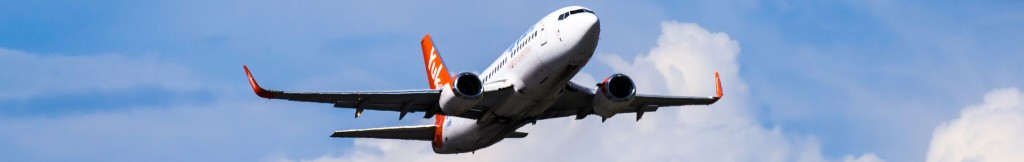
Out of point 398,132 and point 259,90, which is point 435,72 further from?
point 259,90

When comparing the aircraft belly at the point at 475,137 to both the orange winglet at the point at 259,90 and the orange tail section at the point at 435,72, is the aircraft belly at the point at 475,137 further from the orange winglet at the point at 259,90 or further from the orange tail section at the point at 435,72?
the orange winglet at the point at 259,90

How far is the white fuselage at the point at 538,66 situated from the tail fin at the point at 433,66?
658 cm

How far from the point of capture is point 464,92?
3103 inches

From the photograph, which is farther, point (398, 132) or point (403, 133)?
point (403, 133)

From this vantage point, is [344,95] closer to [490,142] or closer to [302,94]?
[302,94]

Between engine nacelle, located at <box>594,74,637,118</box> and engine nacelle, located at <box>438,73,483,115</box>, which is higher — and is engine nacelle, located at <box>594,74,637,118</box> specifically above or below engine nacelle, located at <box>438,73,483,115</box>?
above

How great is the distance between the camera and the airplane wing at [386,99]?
7800cm

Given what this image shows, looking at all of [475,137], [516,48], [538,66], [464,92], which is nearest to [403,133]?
[475,137]

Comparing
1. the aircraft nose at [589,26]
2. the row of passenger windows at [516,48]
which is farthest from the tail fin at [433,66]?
the aircraft nose at [589,26]

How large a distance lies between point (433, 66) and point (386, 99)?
40.3 feet

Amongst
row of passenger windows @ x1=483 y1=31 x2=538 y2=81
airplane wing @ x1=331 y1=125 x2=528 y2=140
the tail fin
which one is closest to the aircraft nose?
row of passenger windows @ x1=483 y1=31 x2=538 y2=81

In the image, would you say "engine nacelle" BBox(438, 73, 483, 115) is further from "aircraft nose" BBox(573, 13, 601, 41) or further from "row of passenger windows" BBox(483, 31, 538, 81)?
"aircraft nose" BBox(573, 13, 601, 41)

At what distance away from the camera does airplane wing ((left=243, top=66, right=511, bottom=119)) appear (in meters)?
78.0

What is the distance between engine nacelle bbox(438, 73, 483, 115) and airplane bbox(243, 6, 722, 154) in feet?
0.12
